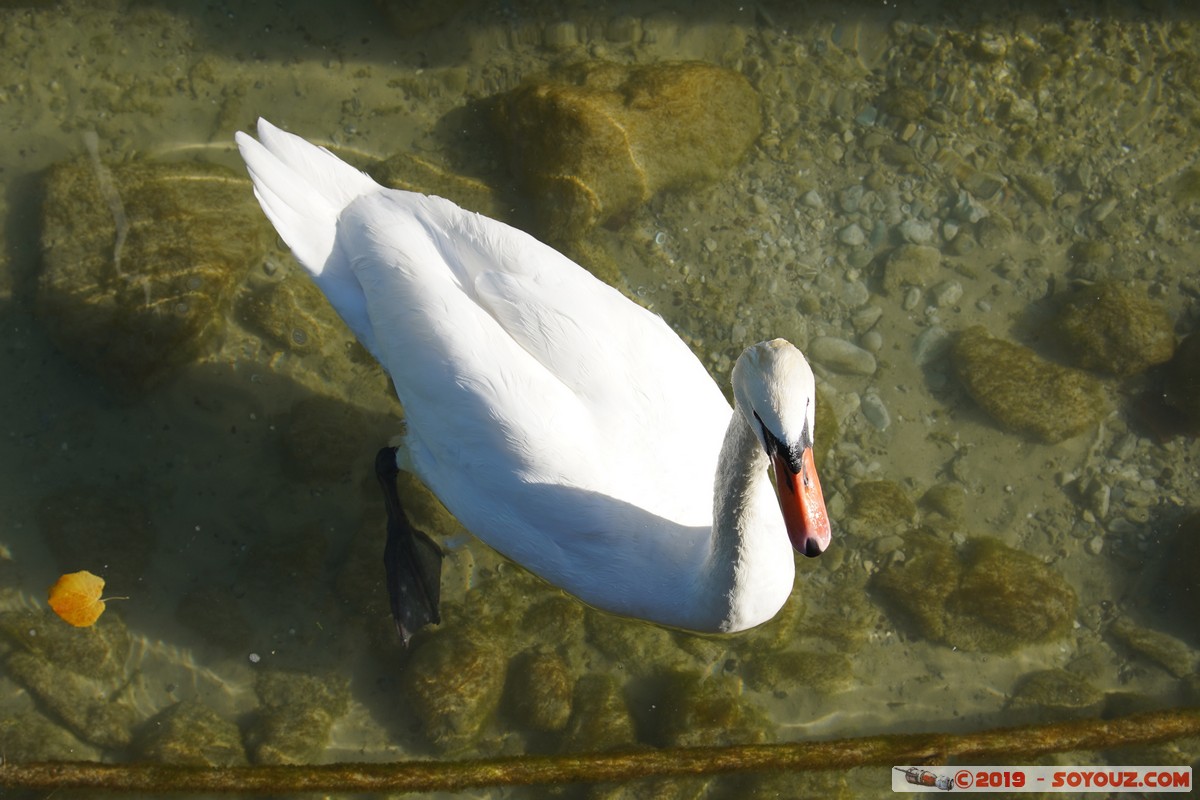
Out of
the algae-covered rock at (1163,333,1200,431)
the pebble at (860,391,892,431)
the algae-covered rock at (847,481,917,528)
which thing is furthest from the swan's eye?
the algae-covered rock at (1163,333,1200,431)

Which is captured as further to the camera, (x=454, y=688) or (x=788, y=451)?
(x=454, y=688)

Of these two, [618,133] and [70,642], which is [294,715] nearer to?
[70,642]

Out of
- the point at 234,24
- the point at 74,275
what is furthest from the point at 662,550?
the point at 234,24

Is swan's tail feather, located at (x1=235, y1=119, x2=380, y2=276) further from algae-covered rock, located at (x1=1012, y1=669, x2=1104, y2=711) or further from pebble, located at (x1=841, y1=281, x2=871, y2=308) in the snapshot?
algae-covered rock, located at (x1=1012, y1=669, x2=1104, y2=711)

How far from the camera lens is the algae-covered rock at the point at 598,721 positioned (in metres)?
4.10

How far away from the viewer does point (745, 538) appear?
121 inches

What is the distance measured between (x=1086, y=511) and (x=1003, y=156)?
2.20 m

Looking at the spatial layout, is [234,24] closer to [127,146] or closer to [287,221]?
[127,146]

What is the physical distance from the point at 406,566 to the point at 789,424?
7.83 feet

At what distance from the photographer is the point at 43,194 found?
15.9ft

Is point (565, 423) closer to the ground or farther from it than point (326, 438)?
farther from it

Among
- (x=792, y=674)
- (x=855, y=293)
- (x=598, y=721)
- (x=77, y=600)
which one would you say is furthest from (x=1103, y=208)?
(x=77, y=600)

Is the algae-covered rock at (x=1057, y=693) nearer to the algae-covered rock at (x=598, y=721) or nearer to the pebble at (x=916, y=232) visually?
the algae-covered rock at (x=598, y=721)

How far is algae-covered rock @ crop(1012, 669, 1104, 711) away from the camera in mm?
4332
